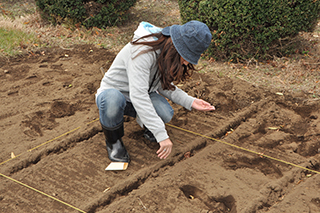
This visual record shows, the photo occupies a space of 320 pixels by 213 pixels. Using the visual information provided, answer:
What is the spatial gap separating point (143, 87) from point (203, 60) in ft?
8.40

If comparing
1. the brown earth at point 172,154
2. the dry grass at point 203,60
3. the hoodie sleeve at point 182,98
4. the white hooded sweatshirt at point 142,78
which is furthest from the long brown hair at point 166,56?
the dry grass at point 203,60

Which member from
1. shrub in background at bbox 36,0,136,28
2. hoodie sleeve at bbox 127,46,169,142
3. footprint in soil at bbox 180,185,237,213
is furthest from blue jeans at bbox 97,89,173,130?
shrub in background at bbox 36,0,136,28

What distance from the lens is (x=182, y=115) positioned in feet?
11.7

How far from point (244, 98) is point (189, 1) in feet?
5.92

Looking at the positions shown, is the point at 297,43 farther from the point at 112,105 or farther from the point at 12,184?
the point at 12,184

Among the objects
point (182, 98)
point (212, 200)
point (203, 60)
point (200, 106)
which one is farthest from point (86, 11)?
point (212, 200)

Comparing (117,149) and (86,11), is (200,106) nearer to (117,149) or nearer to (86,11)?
(117,149)

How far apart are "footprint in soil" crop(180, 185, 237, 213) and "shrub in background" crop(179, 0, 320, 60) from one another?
2597 mm

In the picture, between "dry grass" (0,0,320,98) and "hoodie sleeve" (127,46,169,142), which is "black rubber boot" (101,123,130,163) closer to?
"hoodie sleeve" (127,46,169,142)

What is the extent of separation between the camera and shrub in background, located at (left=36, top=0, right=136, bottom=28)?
5.48m

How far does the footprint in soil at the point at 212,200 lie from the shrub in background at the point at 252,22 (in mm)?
2597

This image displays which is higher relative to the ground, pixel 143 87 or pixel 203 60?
pixel 143 87

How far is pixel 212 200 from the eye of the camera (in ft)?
8.22

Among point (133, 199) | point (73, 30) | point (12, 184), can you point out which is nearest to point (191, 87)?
point (133, 199)
